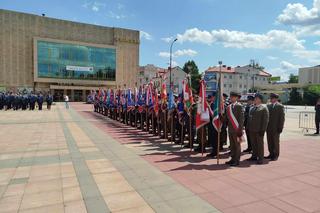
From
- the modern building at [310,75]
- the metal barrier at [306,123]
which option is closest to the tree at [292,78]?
the modern building at [310,75]

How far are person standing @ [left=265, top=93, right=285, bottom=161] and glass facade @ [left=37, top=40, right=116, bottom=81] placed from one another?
54824 mm

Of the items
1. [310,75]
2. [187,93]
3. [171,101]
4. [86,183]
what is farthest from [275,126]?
[310,75]

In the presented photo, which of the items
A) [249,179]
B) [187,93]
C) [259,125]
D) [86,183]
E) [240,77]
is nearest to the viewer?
[86,183]

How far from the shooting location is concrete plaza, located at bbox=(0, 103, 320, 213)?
14.2 ft

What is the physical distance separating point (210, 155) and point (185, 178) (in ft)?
7.47

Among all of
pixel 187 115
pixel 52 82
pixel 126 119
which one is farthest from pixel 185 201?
pixel 52 82

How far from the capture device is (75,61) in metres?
58.7

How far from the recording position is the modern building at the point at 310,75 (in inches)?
3248

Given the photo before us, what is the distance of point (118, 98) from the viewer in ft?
57.7

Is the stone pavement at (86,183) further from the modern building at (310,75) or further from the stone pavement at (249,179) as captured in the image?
the modern building at (310,75)

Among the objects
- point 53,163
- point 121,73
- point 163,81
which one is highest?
point 121,73

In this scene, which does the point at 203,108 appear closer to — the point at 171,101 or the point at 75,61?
the point at 171,101

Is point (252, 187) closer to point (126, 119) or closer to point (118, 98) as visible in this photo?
point (126, 119)

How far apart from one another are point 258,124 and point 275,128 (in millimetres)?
1011
